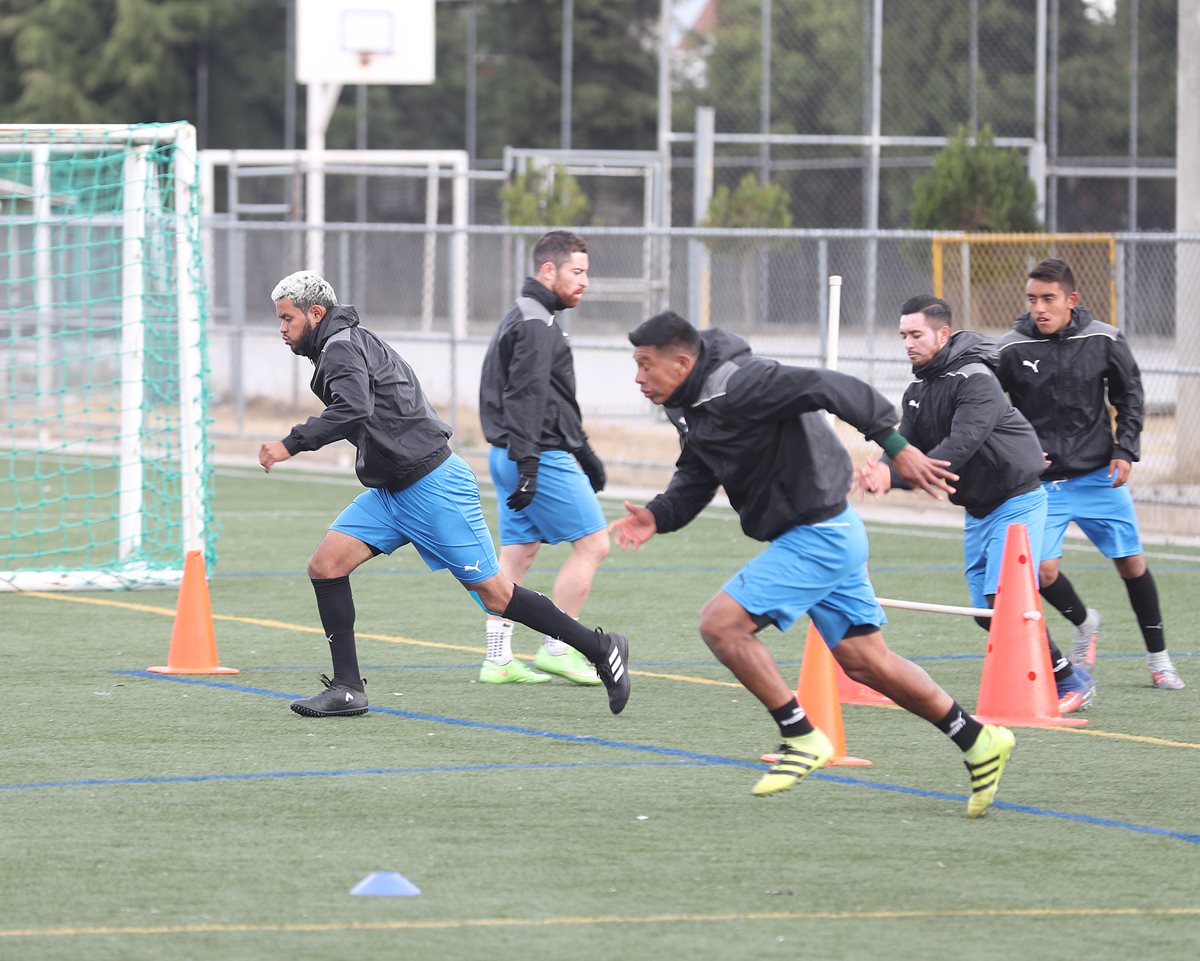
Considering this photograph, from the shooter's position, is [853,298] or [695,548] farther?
[853,298]

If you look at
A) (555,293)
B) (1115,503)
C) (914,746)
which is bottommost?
(914,746)

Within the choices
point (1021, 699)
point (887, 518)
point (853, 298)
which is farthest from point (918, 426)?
point (853, 298)

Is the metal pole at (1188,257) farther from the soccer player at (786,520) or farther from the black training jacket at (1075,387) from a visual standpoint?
the soccer player at (786,520)

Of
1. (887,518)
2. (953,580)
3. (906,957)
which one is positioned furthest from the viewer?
(887,518)

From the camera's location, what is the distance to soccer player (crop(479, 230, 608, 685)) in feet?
31.3

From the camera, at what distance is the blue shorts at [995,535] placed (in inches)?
352

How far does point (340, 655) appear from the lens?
8.88 m

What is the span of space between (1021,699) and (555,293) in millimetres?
2722

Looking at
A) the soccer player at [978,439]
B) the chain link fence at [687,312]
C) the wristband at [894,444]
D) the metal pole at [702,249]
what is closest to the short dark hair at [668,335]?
the wristband at [894,444]

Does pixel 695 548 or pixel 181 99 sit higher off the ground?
pixel 181 99

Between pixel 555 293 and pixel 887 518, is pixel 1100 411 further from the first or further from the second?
pixel 887 518

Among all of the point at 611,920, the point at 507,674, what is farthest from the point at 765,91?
the point at 611,920

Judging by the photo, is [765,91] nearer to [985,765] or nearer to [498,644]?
[498,644]

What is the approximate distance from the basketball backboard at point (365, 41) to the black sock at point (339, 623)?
18146 mm
